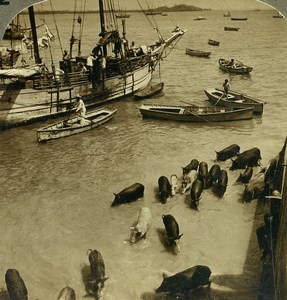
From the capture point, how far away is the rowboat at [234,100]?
21.4m

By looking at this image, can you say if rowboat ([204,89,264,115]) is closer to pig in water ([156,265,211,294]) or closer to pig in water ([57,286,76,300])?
pig in water ([156,265,211,294])

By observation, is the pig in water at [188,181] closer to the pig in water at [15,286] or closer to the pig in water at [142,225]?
the pig in water at [142,225]

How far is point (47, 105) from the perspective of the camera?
21.0 m

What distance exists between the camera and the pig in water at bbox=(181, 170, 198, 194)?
13345mm

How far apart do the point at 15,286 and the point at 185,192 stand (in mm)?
6863

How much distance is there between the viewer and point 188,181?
44.3 ft

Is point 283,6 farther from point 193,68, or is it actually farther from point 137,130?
point 193,68

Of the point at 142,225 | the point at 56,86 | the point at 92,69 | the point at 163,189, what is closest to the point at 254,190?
the point at 163,189

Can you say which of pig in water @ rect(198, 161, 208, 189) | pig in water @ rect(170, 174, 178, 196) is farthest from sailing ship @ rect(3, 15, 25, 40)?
pig in water @ rect(198, 161, 208, 189)

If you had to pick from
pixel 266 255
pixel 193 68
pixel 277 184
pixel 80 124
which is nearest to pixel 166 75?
pixel 193 68

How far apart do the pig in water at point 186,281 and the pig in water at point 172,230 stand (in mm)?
1572

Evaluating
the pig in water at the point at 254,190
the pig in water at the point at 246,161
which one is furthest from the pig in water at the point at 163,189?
the pig in water at the point at 246,161

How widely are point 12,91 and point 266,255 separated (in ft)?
52.4

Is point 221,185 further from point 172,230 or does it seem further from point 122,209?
point 122,209
